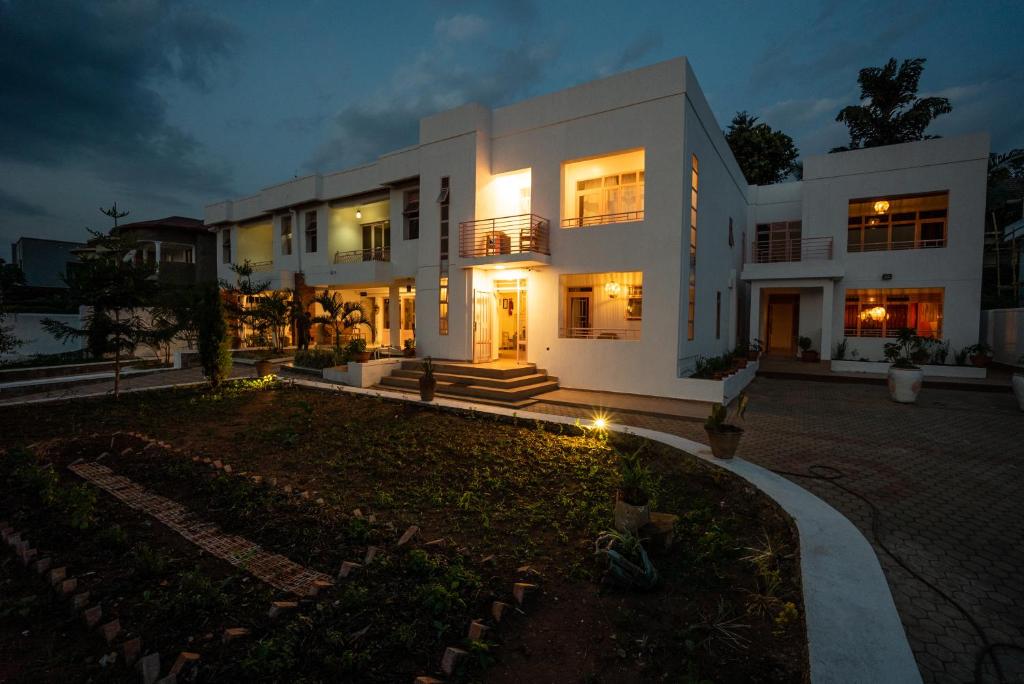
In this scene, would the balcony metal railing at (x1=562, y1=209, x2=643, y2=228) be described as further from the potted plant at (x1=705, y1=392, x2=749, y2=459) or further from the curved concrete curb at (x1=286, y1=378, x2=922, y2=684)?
the curved concrete curb at (x1=286, y1=378, x2=922, y2=684)

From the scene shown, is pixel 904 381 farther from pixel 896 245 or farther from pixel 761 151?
pixel 761 151

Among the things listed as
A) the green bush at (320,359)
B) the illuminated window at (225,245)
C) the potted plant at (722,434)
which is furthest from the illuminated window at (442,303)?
the illuminated window at (225,245)

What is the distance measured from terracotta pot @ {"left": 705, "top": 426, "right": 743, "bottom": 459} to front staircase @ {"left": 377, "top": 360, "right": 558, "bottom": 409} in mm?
4938

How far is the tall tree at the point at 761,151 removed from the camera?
28188 millimetres

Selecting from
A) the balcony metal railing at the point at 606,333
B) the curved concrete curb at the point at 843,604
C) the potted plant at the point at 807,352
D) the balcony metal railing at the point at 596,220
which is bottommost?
the curved concrete curb at the point at 843,604

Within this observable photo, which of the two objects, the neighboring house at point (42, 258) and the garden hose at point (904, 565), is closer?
the garden hose at point (904, 565)

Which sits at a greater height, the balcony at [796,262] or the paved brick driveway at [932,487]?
the balcony at [796,262]

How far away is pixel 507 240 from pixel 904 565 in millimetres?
11079

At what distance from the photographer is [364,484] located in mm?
5727

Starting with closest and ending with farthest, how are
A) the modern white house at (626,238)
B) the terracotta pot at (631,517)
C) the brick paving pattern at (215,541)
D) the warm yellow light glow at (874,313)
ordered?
the brick paving pattern at (215,541), the terracotta pot at (631,517), the modern white house at (626,238), the warm yellow light glow at (874,313)

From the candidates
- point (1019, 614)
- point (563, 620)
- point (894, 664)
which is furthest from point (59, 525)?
point (1019, 614)

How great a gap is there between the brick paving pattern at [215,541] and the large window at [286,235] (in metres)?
17.6

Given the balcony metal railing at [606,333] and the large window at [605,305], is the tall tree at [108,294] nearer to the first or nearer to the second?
the balcony metal railing at [606,333]

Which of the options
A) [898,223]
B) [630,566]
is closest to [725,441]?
[630,566]
